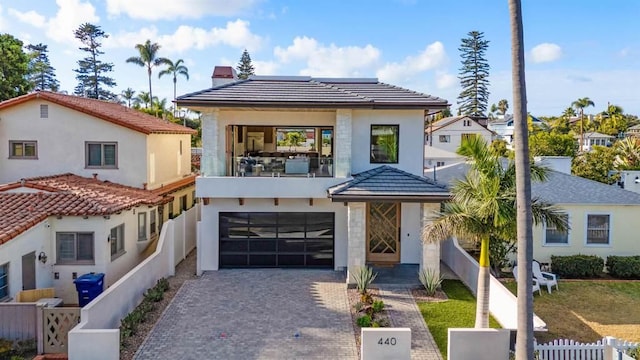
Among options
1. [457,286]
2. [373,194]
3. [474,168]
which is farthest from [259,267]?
[474,168]

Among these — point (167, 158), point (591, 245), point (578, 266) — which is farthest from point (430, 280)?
point (167, 158)

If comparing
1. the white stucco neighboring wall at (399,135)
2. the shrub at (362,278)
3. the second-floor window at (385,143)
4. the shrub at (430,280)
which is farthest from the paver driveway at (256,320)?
the second-floor window at (385,143)

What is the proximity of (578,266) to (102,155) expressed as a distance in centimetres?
2032

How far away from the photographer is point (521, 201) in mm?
8742

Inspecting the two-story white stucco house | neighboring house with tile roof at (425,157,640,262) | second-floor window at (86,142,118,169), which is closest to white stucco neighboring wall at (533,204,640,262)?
neighboring house with tile roof at (425,157,640,262)

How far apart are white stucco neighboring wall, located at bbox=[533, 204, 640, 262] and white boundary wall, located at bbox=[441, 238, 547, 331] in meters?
3.61

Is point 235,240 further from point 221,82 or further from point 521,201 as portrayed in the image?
point 521,201

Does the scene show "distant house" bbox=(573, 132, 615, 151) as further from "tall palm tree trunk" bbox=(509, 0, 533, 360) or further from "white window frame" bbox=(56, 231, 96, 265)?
"white window frame" bbox=(56, 231, 96, 265)

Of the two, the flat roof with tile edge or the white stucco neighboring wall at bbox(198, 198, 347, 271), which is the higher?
the flat roof with tile edge

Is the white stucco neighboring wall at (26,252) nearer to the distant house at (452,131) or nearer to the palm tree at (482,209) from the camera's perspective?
the palm tree at (482,209)

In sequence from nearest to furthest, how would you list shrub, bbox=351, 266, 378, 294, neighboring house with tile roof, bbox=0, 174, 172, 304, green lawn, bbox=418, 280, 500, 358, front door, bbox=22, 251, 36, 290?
green lawn, bbox=418, 280, 500, 358 → neighboring house with tile roof, bbox=0, 174, 172, 304 → front door, bbox=22, 251, 36, 290 → shrub, bbox=351, 266, 378, 294

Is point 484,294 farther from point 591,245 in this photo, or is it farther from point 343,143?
point 591,245

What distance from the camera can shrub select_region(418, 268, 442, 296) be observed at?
15102 mm

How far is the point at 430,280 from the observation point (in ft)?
50.1
